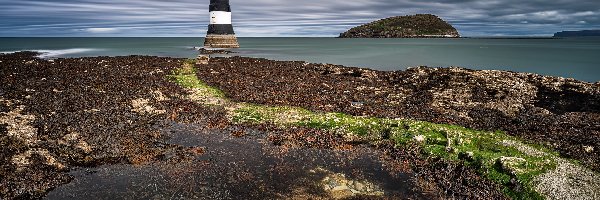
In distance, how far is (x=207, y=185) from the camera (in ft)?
40.1

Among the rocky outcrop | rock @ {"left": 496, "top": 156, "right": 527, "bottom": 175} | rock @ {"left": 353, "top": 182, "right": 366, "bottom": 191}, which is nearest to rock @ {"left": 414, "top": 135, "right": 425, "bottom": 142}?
rock @ {"left": 496, "top": 156, "right": 527, "bottom": 175}

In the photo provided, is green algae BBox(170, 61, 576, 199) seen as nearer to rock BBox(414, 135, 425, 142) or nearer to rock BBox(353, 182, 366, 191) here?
rock BBox(414, 135, 425, 142)

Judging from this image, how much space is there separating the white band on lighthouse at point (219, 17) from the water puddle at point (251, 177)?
6408 cm

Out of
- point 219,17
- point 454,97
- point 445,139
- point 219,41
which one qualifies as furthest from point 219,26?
point 445,139

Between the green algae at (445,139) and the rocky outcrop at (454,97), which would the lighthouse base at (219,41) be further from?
the green algae at (445,139)

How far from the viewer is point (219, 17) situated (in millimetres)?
76688

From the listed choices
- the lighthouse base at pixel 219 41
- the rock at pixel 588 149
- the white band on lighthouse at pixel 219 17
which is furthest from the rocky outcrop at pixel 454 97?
the lighthouse base at pixel 219 41

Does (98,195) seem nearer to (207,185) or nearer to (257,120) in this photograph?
(207,185)

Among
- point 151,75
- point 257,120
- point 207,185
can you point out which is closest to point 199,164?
point 207,185

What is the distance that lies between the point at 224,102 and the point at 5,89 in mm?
14107

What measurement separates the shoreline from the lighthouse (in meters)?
38.2

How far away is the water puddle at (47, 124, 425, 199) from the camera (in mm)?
11602

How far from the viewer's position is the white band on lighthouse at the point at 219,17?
75938mm

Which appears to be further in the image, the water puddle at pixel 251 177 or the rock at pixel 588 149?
the rock at pixel 588 149
